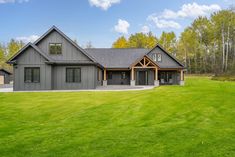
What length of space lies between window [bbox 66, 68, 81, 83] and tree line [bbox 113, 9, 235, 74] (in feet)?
137

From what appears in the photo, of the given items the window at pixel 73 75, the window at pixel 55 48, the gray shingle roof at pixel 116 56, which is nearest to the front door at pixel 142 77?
the gray shingle roof at pixel 116 56

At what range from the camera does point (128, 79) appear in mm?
38250

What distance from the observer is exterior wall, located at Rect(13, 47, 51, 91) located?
2618cm

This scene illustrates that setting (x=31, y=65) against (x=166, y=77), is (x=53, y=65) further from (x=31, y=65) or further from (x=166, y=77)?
(x=166, y=77)

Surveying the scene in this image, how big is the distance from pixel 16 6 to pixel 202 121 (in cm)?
3693

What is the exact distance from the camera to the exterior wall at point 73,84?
1067 inches

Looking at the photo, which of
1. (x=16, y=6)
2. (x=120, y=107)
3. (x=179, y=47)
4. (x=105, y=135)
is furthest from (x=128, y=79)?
(x=179, y=47)

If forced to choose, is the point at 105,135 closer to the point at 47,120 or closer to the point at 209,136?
the point at 209,136

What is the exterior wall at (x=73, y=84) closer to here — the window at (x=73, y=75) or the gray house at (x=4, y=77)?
the window at (x=73, y=75)

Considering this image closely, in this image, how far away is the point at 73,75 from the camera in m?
27.4

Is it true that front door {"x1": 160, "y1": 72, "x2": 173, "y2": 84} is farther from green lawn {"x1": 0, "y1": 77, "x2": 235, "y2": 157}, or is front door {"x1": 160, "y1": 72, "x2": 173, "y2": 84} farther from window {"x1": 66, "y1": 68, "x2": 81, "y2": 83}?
green lawn {"x1": 0, "y1": 77, "x2": 235, "y2": 157}

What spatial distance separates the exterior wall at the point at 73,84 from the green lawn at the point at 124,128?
41.6 ft

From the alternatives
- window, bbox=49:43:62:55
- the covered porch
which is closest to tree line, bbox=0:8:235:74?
the covered porch

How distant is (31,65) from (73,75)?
4141mm
